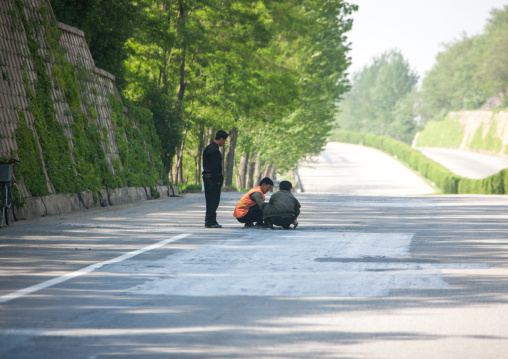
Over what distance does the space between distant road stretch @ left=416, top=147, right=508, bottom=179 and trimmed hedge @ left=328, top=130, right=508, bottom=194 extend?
3392 mm

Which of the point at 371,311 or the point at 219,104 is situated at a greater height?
the point at 219,104

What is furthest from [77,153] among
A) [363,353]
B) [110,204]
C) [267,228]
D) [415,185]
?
[415,185]

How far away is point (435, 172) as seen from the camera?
287 ft

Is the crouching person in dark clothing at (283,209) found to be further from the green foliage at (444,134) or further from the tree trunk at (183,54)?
the green foliage at (444,134)

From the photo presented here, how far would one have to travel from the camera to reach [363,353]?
5.77 meters

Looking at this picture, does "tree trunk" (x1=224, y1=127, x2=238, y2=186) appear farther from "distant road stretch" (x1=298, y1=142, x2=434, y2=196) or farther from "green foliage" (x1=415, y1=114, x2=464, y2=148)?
"green foliage" (x1=415, y1=114, x2=464, y2=148)

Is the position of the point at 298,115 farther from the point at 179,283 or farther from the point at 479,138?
the point at 479,138

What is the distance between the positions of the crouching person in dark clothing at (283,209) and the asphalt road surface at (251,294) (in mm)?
970

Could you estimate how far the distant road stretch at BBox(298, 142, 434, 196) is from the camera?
3322 inches

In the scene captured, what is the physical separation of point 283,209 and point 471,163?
97150 mm

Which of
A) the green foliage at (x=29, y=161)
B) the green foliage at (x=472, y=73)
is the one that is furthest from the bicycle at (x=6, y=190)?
the green foliage at (x=472, y=73)

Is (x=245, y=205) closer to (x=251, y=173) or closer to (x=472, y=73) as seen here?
(x=251, y=173)

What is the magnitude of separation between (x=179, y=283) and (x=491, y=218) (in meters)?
13.3

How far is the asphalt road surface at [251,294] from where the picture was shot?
6031mm
